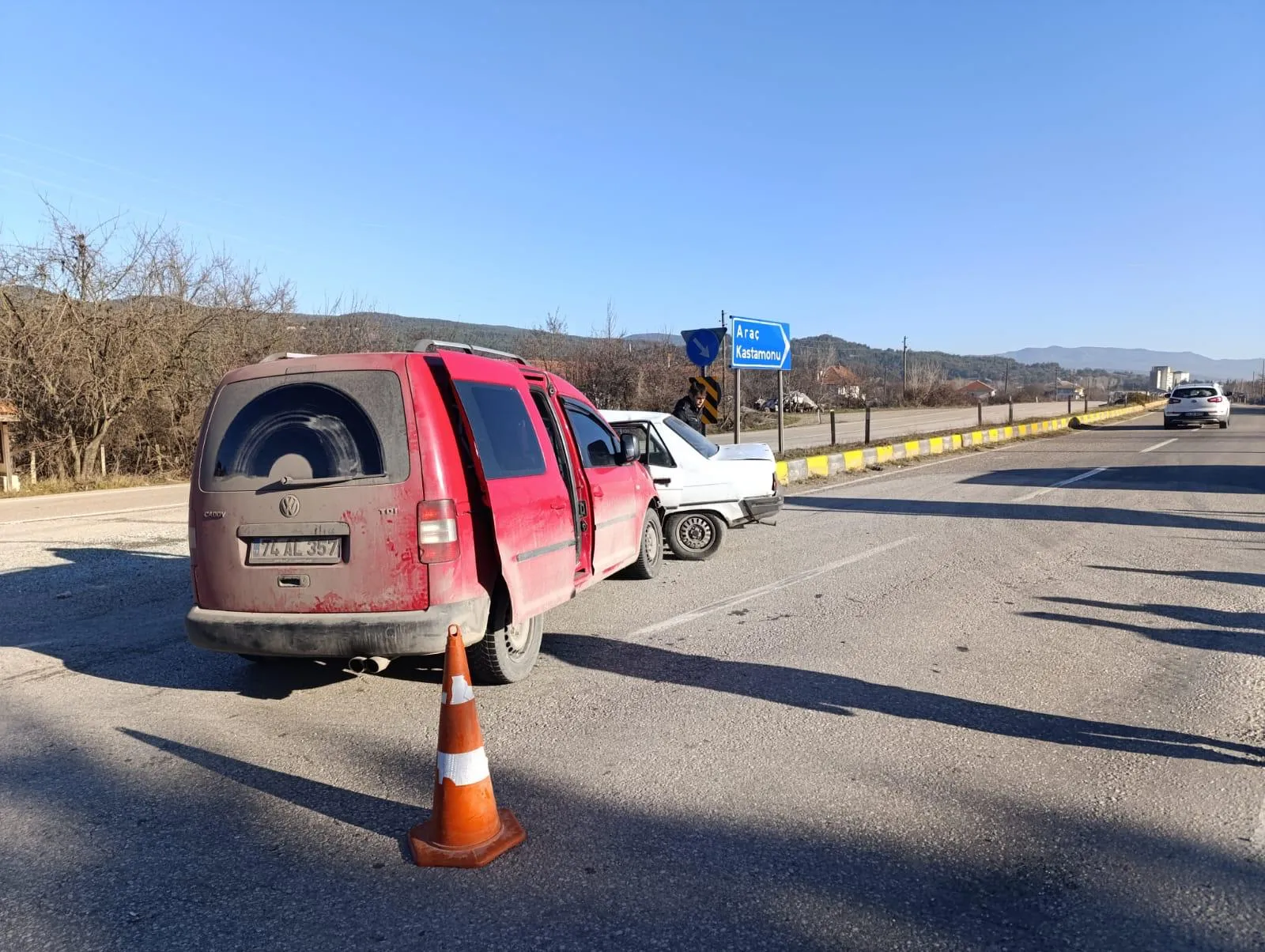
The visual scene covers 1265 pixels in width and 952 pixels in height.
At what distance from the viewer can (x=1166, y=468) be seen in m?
18.8

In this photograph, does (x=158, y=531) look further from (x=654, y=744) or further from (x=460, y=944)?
(x=460, y=944)

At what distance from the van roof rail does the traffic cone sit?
221cm

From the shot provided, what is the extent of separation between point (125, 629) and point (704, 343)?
11875mm

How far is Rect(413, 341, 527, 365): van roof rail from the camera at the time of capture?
5141 mm

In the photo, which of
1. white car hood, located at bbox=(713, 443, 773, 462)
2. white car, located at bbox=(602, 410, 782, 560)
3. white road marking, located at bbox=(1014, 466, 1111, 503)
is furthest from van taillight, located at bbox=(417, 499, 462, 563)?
white road marking, located at bbox=(1014, 466, 1111, 503)

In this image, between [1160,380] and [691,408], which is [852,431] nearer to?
[691,408]

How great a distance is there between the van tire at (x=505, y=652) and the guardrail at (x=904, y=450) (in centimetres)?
1207

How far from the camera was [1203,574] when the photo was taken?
330 inches

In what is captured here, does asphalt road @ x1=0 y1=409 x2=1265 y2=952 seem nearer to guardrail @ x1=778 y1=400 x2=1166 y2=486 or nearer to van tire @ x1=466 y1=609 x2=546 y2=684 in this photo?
van tire @ x1=466 y1=609 x2=546 y2=684

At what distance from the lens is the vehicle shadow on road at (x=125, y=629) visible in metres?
5.64

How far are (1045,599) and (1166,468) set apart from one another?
13824 millimetres

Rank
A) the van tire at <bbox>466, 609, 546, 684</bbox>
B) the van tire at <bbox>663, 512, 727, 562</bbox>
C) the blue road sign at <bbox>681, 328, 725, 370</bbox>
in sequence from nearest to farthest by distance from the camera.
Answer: the van tire at <bbox>466, 609, 546, 684</bbox> < the van tire at <bbox>663, 512, 727, 562</bbox> < the blue road sign at <bbox>681, 328, 725, 370</bbox>

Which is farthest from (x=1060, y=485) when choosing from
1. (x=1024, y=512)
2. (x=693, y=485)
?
(x=693, y=485)

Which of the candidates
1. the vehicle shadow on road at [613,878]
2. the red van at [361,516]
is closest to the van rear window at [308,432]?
the red van at [361,516]
